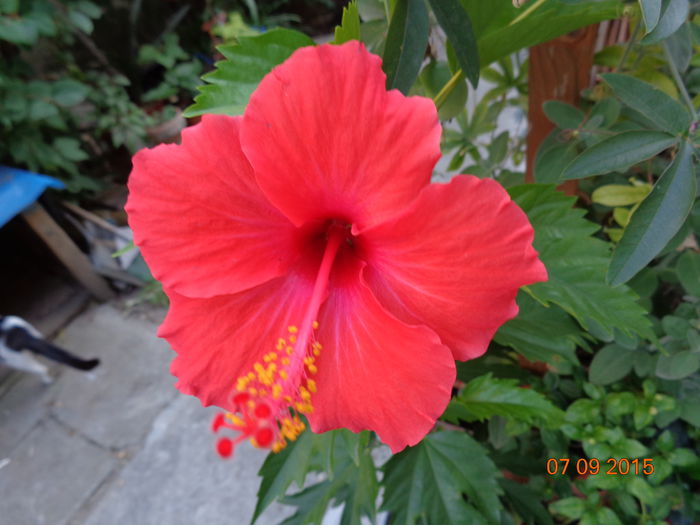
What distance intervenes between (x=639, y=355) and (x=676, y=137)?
429 millimetres

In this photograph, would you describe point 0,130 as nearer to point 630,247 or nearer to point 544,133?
point 544,133

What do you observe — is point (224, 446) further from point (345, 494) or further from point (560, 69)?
point (560, 69)

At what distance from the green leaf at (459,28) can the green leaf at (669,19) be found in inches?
5.0

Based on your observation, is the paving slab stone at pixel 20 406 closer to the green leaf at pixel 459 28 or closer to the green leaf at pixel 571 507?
the green leaf at pixel 571 507

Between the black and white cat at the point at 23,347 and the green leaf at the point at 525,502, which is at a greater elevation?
the black and white cat at the point at 23,347

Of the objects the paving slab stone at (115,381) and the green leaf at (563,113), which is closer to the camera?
the green leaf at (563,113)

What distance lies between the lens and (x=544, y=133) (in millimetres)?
736

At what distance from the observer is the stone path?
4.56ft

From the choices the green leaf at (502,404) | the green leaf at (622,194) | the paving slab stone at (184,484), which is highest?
the green leaf at (622,194)

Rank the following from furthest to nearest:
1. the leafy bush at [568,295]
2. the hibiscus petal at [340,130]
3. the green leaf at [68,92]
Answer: the green leaf at [68,92] < the leafy bush at [568,295] < the hibiscus petal at [340,130]

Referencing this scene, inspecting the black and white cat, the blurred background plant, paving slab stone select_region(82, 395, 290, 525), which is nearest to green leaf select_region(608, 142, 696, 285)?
the blurred background plant

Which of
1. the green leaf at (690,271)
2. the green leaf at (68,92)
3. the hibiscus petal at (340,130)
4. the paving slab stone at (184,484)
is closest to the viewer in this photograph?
the hibiscus petal at (340,130)

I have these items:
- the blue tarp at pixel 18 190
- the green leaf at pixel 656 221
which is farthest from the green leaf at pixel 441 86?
the blue tarp at pixel 18 190

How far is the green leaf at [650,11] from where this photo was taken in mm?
321
